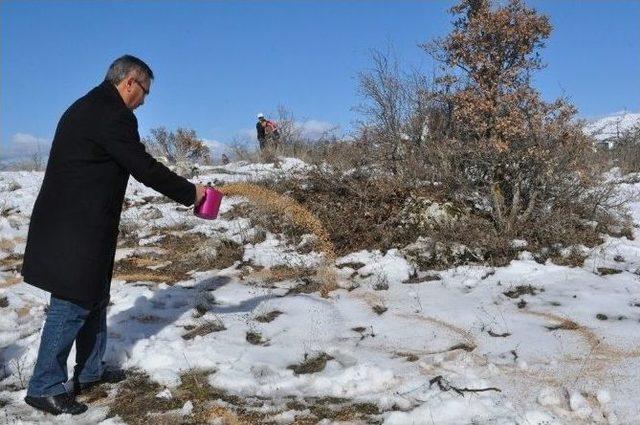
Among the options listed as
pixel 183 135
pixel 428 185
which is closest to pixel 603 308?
pixel 428 185

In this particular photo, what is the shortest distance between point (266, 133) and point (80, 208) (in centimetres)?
1328

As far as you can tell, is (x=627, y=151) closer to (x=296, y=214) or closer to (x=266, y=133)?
(x=296, y=214)

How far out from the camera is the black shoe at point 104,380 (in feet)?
12.0

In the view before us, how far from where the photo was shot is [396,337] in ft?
14.5

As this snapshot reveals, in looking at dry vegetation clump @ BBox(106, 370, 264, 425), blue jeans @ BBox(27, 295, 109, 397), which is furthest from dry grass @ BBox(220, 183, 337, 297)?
blue jeans @ BBox(27, 295, 109, 397)

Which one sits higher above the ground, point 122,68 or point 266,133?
point 266,133

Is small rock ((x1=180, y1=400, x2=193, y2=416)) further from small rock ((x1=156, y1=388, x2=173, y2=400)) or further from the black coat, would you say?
the black coat

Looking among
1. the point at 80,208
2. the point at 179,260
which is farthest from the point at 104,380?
the point at 179,260

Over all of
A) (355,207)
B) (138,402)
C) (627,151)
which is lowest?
(138,402)

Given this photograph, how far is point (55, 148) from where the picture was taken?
329cm

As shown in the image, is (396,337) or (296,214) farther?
(296,214)

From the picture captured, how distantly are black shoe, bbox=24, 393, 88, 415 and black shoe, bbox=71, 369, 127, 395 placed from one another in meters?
0.30

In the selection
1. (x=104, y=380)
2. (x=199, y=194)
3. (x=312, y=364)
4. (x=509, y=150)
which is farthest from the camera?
(x=509, y=150)

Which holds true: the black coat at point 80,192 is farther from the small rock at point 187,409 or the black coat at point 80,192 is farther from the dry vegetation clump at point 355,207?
the dry vegetation clump at point 355,207
